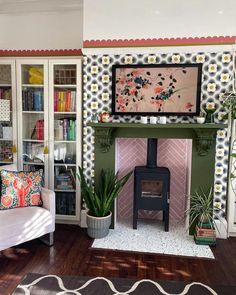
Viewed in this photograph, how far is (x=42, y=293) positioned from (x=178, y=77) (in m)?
2.58

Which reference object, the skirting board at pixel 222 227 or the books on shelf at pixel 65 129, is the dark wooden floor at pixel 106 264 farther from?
the books on shelf at pixel 65 129

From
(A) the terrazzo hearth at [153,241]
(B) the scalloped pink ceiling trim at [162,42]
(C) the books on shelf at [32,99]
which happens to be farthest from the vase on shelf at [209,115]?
(C) the books on shelf at [32,99]

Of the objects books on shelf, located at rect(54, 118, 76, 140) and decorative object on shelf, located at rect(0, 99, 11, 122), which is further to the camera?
books on shelf, located at rect(54, 118, 76, 140)

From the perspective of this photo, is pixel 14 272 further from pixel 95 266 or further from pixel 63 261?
pixel 95 266

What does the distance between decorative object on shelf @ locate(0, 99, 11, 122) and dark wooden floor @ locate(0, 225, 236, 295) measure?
161cm

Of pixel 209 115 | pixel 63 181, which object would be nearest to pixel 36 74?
pixel 63 181

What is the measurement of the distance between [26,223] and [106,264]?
886 mm

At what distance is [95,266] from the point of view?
8.14 feet

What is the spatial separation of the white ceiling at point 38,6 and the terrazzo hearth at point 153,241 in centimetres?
297

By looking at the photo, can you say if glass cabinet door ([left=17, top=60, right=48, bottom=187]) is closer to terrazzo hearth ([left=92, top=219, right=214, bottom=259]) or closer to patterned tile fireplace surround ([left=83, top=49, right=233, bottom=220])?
patterned tile fireplace surround ([left=83, top=49, right=233, bottom=220])

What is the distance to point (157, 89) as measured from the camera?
122 inches

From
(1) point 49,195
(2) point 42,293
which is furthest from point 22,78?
(2) point 42,293

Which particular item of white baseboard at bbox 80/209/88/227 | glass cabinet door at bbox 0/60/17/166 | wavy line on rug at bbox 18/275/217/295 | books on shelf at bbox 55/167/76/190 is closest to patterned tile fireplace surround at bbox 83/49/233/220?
books on shelf at bbox 55/167/76/190

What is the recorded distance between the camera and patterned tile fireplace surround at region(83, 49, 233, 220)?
299 centimetres
